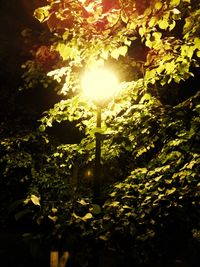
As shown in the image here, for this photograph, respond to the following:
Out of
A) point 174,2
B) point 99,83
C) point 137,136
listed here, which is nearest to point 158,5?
point 174,2

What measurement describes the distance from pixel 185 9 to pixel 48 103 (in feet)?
27.1

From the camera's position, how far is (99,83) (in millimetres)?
4590

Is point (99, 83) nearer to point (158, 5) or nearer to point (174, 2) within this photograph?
point (158, 5)

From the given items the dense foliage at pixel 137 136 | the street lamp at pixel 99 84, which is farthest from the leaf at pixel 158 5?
the street lamp at pixel 99 84

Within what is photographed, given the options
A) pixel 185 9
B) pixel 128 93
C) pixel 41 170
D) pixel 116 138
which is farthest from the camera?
pixel 41 170

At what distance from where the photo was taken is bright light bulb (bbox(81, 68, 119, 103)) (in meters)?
4.58

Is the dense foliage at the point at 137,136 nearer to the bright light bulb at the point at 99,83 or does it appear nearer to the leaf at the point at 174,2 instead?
the leaf at the point at 174,2

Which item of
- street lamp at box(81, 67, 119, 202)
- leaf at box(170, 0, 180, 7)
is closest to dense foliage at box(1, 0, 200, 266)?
leaf at box(170, 0, 180, 7)

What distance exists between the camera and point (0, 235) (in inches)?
433

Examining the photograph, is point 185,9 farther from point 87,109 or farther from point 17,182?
point 17,182

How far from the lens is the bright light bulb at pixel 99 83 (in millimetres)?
4582

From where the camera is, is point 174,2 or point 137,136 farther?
point 137,136

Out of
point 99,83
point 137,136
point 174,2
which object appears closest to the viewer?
point 174,2

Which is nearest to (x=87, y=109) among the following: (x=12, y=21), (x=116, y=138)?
(x=116, y=138)
